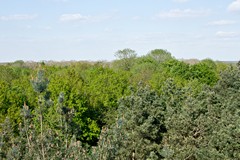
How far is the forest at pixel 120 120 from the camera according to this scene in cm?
866

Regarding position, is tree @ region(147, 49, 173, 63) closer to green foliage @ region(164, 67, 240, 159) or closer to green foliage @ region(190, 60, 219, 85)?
green foliage @ region(190, 60, 219, 85)

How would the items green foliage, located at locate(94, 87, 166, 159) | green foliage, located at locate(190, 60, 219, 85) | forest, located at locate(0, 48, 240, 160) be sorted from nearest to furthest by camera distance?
forest, located at locate(0, 48, 240, 160), green foliage, located at locate(94, 87, 166, 159), green foliage, located at locate(190, 60, 219, 85)

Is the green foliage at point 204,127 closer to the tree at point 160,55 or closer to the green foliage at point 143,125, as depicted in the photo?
the green foliage at point 143,125

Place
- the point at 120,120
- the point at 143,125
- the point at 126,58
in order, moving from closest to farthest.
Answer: the point at 120,120 → the point at 143,125 → the point at 126,58

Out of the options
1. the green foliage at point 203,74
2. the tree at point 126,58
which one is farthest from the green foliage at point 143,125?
the tree at point 126,58

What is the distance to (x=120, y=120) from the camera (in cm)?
910

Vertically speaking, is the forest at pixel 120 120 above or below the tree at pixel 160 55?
below

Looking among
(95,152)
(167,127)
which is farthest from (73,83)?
(95,152)

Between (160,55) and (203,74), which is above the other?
(160,55)

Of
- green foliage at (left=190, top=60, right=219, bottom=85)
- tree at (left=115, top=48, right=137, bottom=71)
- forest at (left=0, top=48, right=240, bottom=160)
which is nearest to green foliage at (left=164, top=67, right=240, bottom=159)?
forest at (left=0, top=48, right=240, bottom=160)

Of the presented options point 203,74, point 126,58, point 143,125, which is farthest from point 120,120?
point 126,58

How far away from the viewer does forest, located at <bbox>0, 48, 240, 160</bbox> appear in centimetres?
866

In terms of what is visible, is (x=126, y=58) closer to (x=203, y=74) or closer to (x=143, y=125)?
(x=203, y=74)

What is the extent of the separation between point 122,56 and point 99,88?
44238 mm
